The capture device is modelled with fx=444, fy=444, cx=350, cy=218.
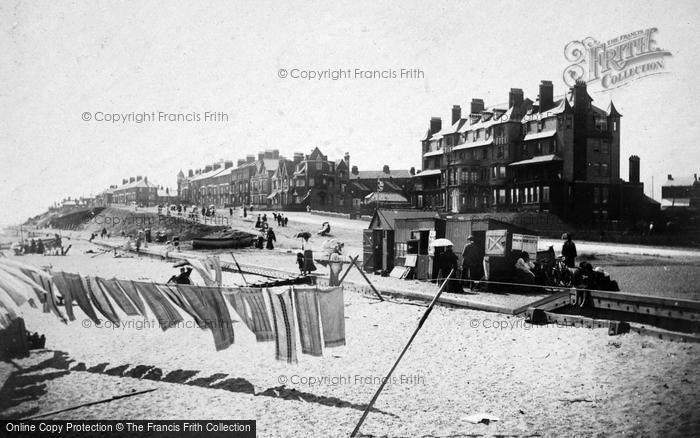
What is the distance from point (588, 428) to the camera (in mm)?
5738

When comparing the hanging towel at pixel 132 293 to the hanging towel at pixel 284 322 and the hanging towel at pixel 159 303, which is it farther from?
the hanging towel at pixel 284 322

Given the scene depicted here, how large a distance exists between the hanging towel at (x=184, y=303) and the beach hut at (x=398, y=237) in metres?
10.3

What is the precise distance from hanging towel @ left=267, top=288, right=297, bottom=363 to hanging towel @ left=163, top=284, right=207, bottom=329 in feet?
4.73

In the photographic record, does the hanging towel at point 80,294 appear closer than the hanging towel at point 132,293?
No

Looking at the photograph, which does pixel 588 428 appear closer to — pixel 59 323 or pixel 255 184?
pixel 59 323

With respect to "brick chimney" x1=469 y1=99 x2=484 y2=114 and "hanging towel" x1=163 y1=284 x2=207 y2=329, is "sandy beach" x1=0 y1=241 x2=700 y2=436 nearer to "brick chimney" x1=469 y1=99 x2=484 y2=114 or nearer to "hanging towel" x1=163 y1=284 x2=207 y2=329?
"hanging towel" x1=163 y1=284 x2=207 y2=329

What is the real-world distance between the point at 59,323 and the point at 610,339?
41.8 ft

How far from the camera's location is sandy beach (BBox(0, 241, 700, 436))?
6.02 meters

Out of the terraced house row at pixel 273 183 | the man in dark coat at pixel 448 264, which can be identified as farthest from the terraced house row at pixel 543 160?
the terraced house row at pixel 273 183

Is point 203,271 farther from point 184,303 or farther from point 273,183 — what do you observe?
point 273,183

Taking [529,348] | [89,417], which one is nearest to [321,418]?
[89,417]

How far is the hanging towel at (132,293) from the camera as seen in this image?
835 cm

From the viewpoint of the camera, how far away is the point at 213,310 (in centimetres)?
788

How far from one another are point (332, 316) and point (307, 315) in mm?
420
